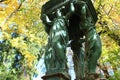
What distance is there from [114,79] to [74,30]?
6.54 metres

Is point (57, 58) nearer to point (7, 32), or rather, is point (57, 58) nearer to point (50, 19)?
point (50, 19)

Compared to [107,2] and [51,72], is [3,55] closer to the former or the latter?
[107,2]

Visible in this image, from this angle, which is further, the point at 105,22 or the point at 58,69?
the point at 105,22

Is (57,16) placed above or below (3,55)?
above

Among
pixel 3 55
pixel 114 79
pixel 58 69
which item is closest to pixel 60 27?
pixel 58 69

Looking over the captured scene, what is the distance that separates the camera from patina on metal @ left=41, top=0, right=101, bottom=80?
486cm

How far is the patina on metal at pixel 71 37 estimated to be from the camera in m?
4.86

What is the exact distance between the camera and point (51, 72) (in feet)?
15.5

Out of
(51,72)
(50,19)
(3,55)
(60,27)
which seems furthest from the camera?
(3,55)

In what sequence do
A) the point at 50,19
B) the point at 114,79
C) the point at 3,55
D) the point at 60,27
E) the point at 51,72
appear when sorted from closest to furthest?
1. the point at 51,72
2. the point at 60,27
3. the point at 50,19
4. the point at 114,79
5. the point at 3,55

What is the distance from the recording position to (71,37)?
597 cm

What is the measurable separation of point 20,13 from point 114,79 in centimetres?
488

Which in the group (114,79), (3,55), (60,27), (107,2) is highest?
(107,2)

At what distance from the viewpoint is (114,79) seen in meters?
12.0
